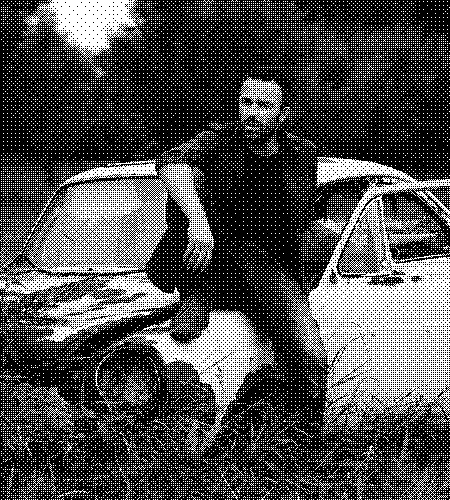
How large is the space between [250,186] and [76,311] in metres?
1.22

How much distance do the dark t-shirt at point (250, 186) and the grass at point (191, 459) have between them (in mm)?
980

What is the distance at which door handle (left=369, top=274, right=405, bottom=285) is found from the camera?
473 cm

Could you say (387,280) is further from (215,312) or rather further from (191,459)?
A: (191,459)

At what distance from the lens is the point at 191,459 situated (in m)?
3.84

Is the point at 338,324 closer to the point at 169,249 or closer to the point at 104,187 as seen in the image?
the point at 169,249

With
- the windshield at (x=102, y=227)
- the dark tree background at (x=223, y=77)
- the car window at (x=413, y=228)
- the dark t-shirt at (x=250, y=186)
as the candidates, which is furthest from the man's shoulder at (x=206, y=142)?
the dark tree background at (x=223, y=77)

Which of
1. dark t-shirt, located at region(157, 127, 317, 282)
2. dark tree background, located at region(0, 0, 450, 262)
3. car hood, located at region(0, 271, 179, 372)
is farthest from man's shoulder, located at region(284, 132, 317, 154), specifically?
dark tree background, located at region(0, 0, 450, 262)

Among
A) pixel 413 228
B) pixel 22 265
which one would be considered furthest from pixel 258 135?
pixel 22 265

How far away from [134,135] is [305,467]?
8.70 metres

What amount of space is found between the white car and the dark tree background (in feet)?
14.9

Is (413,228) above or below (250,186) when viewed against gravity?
below

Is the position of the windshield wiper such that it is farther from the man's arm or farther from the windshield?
the man's arm

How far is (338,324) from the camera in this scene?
4.32 metres

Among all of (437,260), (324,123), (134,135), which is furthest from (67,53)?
(437,260)
